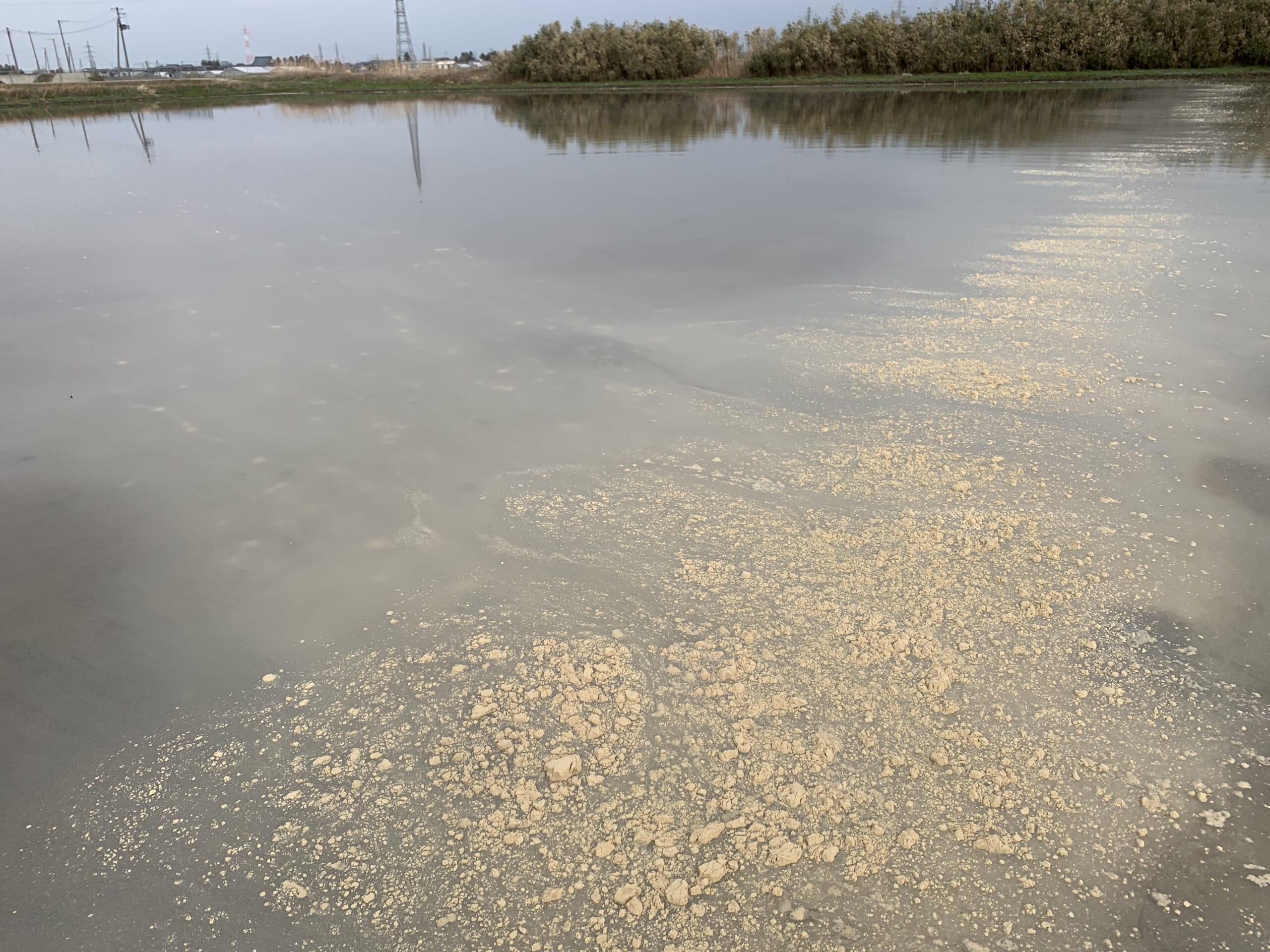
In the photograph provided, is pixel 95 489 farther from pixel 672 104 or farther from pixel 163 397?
pixel 672 104

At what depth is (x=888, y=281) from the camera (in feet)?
21.3

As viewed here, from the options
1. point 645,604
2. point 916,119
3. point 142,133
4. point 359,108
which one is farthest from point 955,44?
point 645,604

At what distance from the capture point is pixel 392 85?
3366 centimetres

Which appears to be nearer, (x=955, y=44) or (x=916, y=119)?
(x=916, y=119)

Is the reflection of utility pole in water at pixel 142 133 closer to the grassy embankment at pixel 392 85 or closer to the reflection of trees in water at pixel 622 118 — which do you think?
the grassy embankment at pixel 392 85

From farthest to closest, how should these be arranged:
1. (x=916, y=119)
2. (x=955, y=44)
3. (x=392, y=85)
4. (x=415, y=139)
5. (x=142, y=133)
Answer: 1. (x=392, y=85)
2. (x=955, y=44)
3. (x=142, y=133)
4. (x=916, y=119)
5. (x=415, y=139)

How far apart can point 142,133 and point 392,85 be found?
50.5ft

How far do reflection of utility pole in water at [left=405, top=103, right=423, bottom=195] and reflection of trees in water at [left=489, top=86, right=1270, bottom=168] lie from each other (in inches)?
90.6

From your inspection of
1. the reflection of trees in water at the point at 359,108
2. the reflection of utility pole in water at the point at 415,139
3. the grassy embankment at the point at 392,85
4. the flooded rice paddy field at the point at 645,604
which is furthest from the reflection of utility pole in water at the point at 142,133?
the flooded rice paddy field at the point at 645,604

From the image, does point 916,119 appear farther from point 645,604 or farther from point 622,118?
point 645,604

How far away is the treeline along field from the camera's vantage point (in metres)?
28.3

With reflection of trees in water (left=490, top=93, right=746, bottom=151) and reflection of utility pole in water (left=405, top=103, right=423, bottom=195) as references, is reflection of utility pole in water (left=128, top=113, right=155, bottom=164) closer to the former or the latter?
reflection of utility pole in water (left=405, top=103, right=423, bottom=195)

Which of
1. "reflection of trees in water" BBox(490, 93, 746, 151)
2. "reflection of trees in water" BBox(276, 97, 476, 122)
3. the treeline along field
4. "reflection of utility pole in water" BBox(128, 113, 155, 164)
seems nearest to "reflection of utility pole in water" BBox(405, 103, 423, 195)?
"reflection of trees in water" BBox(276, 97, 476, 122)

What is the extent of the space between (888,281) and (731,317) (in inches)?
60.3
